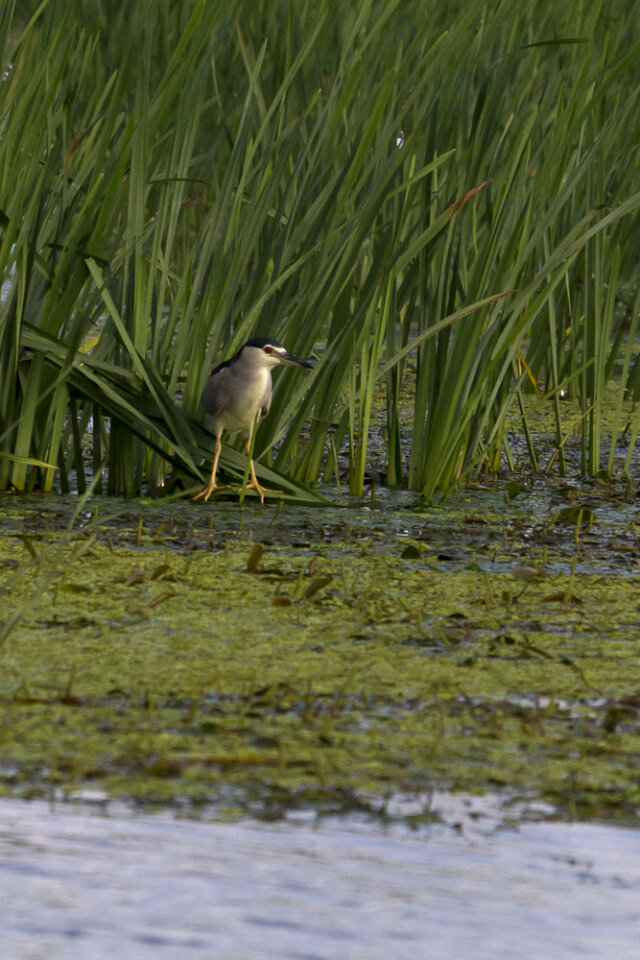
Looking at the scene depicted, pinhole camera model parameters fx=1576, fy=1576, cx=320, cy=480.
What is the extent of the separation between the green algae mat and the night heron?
0.22 m

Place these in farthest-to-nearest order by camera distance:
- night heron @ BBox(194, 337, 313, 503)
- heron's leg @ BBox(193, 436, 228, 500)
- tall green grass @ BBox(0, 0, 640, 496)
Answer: heron's leg @ BBox(193, 436, 228, 500) < night heron @ BBox(194, 337, 313, 503) < tall green grass @ BBox(0, 0, 640, 496)

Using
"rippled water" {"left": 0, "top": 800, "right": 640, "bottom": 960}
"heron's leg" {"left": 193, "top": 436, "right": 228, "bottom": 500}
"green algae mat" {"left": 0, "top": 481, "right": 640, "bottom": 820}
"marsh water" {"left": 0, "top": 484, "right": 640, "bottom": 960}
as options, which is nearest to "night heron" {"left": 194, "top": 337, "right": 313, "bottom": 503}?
"heron's leg" {"left": 193, "top": 436, "right": 228, "bottom": 500}

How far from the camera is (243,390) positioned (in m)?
4.73

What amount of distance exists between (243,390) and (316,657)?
1.48 m

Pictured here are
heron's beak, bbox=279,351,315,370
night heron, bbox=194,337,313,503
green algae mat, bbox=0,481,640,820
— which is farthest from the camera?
heron's beak, bbox=279,351,315,370

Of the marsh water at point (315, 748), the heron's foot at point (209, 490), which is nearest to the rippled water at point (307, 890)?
the marsh water at point (315, 748)

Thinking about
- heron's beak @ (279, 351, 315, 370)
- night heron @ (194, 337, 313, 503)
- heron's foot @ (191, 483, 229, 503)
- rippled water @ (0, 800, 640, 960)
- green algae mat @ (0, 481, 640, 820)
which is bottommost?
rippled water @ (0, 800, 640, 960)

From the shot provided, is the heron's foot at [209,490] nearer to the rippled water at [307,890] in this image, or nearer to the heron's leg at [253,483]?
the heron's leg at [253,483]

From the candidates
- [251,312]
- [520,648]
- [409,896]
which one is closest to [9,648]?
[520,648]

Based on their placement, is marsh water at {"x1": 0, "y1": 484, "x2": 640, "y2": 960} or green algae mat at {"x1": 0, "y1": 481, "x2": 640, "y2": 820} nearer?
marsh water at {"x1": 0, "y1": 484, "x2": 640, "y2": 960}

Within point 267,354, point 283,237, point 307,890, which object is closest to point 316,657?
point 307,890

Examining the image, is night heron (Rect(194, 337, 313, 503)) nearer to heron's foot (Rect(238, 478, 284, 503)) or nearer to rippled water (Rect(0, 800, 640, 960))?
heron's foot (Rect(238, 478, 284, 503))

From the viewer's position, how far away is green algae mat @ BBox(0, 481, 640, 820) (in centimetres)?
269

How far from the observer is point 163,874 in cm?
227
